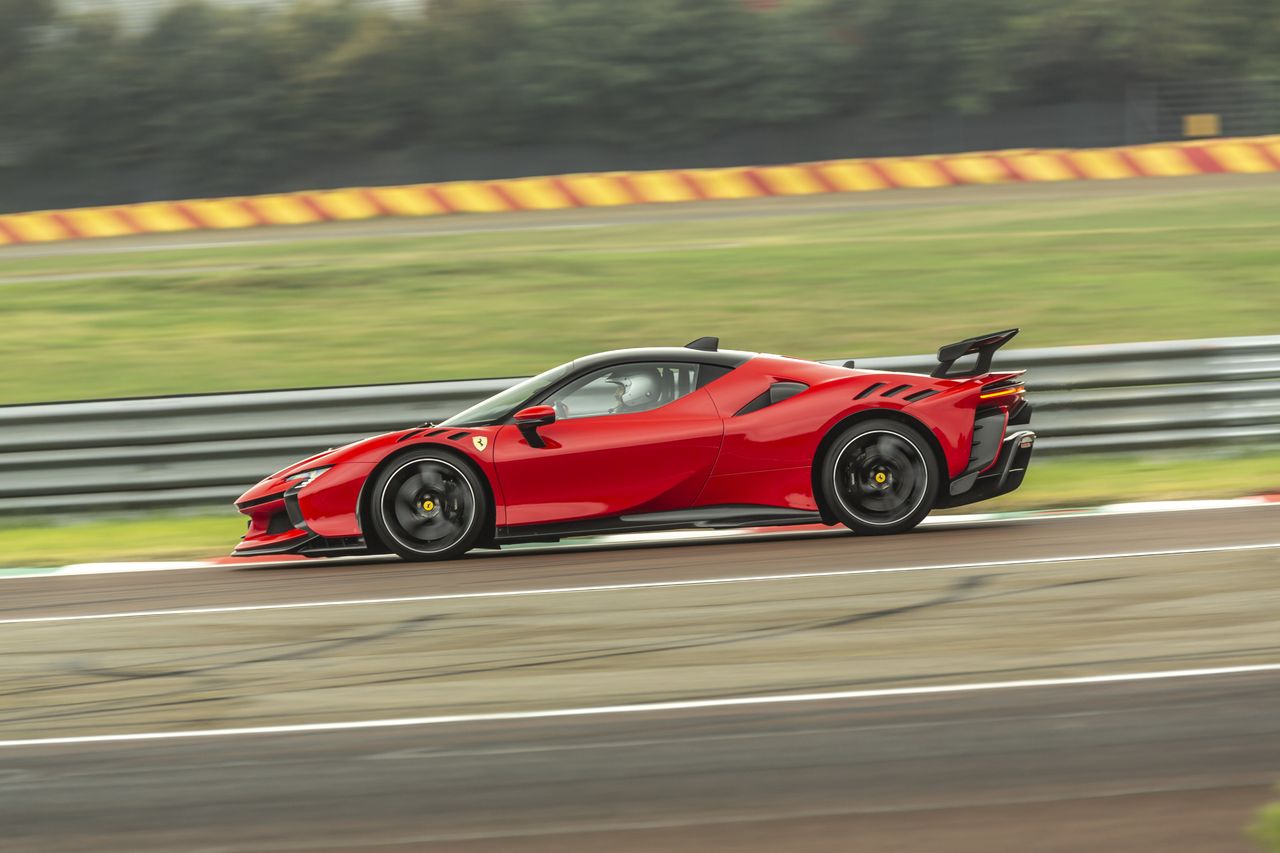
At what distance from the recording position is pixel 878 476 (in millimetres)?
8859

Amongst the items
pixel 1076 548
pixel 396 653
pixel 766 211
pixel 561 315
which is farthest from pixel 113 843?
pixel 766 211

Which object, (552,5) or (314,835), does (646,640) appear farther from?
(552,5)

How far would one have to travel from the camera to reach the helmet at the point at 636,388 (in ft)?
29.1

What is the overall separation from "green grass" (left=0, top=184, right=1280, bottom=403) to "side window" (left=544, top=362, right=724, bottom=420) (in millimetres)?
5533

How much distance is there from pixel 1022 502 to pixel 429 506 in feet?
12.6

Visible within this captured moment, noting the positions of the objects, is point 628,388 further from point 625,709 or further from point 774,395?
point 625,709

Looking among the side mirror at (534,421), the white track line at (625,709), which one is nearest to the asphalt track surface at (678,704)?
the white track line at (625,709)

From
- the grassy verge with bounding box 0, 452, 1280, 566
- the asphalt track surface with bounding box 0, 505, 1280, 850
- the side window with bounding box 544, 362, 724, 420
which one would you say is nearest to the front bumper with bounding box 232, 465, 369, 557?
the asphalt track surface with bounding box 0, 505, 1280, 850

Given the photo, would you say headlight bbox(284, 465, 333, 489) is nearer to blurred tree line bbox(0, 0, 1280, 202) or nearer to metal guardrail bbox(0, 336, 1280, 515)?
metal guardrail bbox(0, 336, 1280, 515)

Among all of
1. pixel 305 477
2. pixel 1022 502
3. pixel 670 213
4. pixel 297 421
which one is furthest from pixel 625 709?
pixel 670 213

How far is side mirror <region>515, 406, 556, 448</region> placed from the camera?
8.71 meters

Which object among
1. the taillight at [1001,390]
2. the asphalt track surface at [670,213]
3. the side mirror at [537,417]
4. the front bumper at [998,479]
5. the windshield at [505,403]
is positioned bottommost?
the front bumper at [998,479]

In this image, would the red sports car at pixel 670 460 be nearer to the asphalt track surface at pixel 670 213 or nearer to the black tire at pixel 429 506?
the black tire at pixel 429 506

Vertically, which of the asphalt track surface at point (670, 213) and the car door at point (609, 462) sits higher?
the asphalt track surface at point (670, 213)
